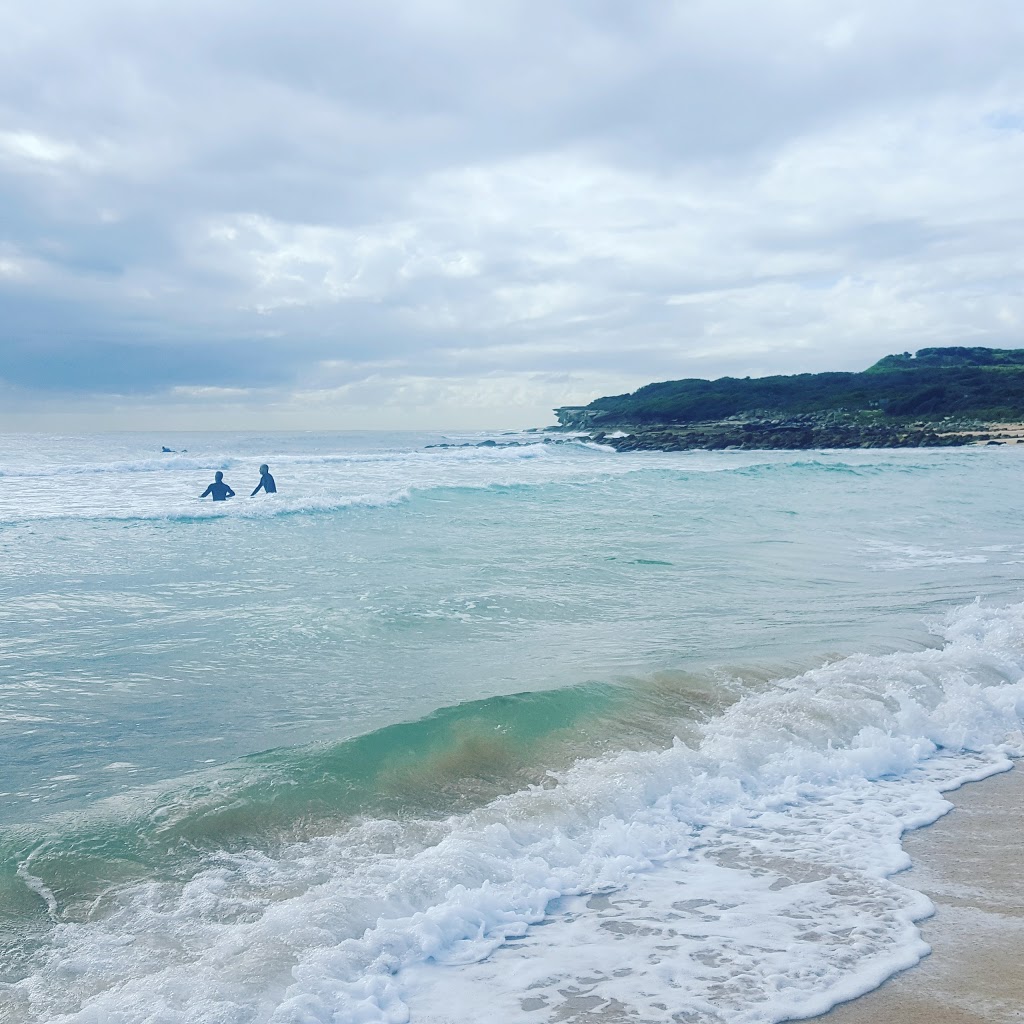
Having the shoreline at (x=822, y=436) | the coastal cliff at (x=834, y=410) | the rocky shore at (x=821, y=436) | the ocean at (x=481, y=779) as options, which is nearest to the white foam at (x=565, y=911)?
the ocean at (x=481, y=779)

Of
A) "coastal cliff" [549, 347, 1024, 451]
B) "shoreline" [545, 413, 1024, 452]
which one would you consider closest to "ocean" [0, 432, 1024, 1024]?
"shoreline" [545, 413, 1024, 452]

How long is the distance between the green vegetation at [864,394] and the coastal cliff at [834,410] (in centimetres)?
10

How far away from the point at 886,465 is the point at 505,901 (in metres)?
36.0

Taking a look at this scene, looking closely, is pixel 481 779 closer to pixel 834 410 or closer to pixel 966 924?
pixel 966 924

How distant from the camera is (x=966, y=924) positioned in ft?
11.5

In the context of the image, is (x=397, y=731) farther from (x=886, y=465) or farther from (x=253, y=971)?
(x=886, y=465)

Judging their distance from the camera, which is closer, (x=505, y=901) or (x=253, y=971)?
(x=253, y=971)

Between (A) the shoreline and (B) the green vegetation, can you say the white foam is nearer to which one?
(A) the shoreline

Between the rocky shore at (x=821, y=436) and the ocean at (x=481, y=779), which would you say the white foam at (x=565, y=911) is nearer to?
the ocean at (x=481, y=779)

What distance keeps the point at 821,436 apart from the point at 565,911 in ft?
194

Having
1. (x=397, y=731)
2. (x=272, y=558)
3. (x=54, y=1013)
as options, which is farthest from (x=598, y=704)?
(x=272, y=558)

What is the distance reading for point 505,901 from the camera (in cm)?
375

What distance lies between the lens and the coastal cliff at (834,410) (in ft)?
189

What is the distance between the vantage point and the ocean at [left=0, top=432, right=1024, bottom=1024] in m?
3.23
